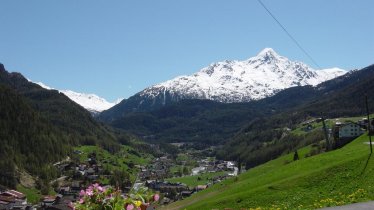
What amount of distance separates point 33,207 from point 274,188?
147 metres

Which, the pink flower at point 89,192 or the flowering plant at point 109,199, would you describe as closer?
the flowering plant at point 109,199

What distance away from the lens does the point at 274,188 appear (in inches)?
2250

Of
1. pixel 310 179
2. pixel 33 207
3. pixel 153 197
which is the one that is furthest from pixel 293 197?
pixel 33 207

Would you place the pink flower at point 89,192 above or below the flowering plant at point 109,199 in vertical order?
above

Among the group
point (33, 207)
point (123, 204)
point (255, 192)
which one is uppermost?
point (123, 204)

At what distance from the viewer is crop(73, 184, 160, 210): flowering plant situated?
406 inches

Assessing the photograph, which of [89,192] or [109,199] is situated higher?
[89,192]

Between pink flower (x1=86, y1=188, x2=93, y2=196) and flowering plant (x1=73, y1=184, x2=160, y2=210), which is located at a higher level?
pink flower (x1=86, y1=188, x2=93, y2=196)

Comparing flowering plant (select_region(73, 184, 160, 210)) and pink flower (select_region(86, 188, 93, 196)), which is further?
pink flower (select_region(86, 188, 93, 196))

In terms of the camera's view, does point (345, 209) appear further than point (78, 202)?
Yes

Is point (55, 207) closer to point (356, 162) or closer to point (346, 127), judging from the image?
point (346, 127)

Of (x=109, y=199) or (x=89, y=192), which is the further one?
(x=89, y=192)

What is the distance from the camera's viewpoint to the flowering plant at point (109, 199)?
33.9ft

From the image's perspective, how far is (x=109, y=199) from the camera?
10.4 metres
